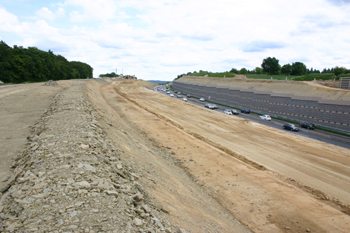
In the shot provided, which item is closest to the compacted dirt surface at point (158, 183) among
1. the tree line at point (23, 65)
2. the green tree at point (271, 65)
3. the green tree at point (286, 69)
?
the tree line at point (23, 65)

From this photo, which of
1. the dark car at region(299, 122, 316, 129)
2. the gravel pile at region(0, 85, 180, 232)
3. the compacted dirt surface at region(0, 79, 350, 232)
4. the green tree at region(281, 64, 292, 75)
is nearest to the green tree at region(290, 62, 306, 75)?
the green tree at region(281, 64, 292, 75)

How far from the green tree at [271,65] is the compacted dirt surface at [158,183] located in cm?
7053

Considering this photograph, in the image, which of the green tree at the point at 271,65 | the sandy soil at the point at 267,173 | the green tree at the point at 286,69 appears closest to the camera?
the sandy soil at the point at 267,173

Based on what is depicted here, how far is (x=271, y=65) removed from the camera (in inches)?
3477

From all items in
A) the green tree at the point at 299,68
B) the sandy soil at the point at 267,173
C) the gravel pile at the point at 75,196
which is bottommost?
the sandy soil at the point at 267,173

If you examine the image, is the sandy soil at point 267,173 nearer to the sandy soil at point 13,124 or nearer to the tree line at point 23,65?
the sandy soil at point 13,124

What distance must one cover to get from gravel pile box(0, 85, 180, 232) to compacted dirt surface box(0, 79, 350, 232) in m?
0.03

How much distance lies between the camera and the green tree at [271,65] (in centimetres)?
8775

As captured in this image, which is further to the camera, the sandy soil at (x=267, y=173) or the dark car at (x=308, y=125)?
the dark car at (x=308, y=125)

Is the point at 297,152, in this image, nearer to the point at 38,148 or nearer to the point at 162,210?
the point at 162,210

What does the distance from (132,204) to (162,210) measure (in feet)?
4.23

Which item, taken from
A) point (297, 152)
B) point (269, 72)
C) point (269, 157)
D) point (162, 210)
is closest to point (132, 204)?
point (162, 210)

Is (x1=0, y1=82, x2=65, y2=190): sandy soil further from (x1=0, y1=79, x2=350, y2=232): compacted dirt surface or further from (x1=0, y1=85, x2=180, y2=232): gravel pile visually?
(x1=0, y1=85, x2=180, y2=232): gravel pile

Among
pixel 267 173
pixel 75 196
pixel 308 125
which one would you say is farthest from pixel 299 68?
pixel 75 196
